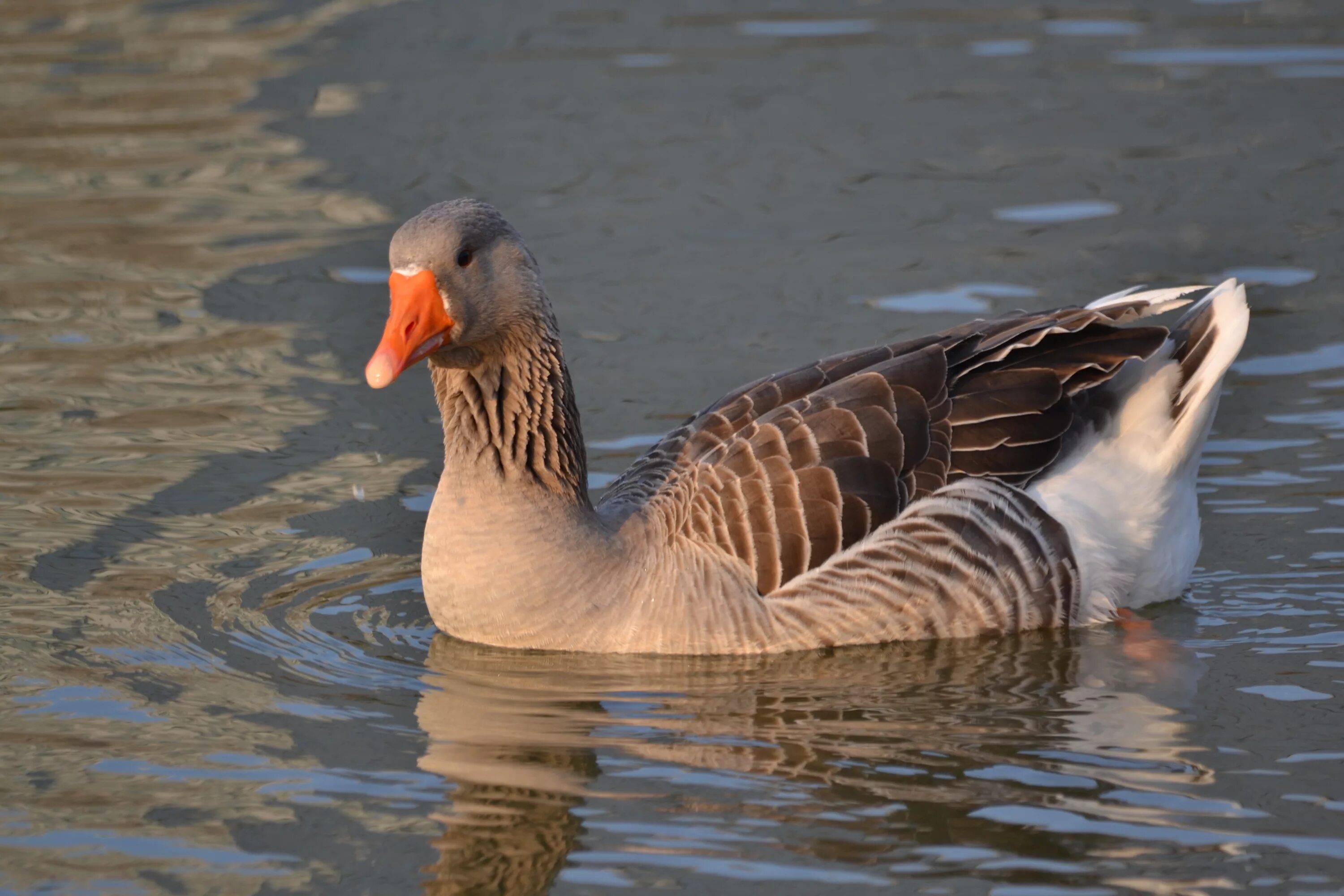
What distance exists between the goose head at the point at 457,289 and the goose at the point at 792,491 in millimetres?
10

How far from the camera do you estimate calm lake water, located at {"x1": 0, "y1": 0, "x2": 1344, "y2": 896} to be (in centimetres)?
646

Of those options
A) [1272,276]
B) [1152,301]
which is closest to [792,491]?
[1152,301]

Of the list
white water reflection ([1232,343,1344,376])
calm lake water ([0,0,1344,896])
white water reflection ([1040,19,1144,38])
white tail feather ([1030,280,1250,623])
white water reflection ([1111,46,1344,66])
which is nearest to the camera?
calm lake water ([0,0,1344,896])

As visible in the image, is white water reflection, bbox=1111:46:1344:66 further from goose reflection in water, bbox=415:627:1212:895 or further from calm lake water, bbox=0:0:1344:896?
goose reflection in water, bbox=415:627:1212:895

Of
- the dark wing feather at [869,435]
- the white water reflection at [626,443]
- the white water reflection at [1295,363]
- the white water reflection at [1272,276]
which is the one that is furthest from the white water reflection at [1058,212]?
the dark wing feather at [869,435]

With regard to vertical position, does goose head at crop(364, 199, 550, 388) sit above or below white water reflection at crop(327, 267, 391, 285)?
above

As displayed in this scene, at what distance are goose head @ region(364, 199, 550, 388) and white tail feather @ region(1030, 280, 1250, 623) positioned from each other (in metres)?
2.38

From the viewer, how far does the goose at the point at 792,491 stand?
783 centimetres

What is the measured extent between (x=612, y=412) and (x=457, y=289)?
367 centimetres

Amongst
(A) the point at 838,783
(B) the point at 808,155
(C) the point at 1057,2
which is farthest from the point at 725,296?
(C) the point at 1057,2

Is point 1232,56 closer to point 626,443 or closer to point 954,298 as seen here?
point 954,298

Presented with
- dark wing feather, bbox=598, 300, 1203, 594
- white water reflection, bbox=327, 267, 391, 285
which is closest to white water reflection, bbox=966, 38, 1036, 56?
white water reflection, bbox=327, 267, 391, 285

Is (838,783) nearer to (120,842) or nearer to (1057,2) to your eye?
(120,842)

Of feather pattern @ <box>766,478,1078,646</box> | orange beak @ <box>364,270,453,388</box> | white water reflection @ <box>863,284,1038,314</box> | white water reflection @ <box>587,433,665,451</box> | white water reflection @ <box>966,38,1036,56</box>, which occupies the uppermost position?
white water reflection @ <box>966,38,1036,56</box>
